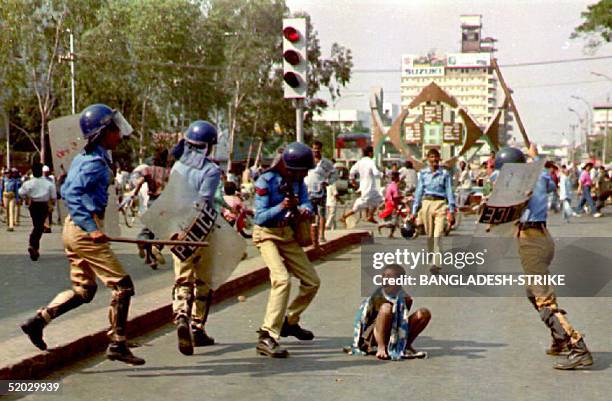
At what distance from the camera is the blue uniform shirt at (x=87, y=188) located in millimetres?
6172

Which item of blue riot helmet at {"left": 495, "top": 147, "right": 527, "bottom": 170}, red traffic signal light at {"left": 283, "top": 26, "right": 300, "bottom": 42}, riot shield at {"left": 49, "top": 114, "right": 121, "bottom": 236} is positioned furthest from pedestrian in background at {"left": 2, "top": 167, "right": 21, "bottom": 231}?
blue riot helmet at {"left": 495, "top": 147, "right": 527, "bottom": 170}

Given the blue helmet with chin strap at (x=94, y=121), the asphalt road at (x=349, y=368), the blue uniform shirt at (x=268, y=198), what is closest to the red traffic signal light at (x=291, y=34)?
the asphalt road at (x=349, y=368)

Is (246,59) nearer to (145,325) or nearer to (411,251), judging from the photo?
(411,251)

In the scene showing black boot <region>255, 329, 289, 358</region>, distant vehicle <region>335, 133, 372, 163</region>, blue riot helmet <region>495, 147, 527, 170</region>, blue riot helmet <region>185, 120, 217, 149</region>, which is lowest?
distant vehicle <region>335, 133, 372, 163</region>

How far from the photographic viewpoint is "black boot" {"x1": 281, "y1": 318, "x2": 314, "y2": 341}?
748 cm

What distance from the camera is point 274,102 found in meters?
53.7

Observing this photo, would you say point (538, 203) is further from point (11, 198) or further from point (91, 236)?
point (11, 198)

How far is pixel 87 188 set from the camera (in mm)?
6195

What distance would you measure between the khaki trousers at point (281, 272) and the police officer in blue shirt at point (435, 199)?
507 centimetres

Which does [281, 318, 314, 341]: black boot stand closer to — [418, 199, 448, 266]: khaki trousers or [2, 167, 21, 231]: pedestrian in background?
[418, 199, 448, 266]: khaki trousers

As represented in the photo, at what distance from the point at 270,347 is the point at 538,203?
7.08 ft

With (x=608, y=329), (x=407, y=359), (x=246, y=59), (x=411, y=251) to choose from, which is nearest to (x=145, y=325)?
(x=407, y=359)

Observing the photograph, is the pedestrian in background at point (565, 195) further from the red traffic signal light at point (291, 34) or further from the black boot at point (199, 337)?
the black boot at point (199, 337)

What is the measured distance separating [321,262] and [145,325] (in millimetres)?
6061
